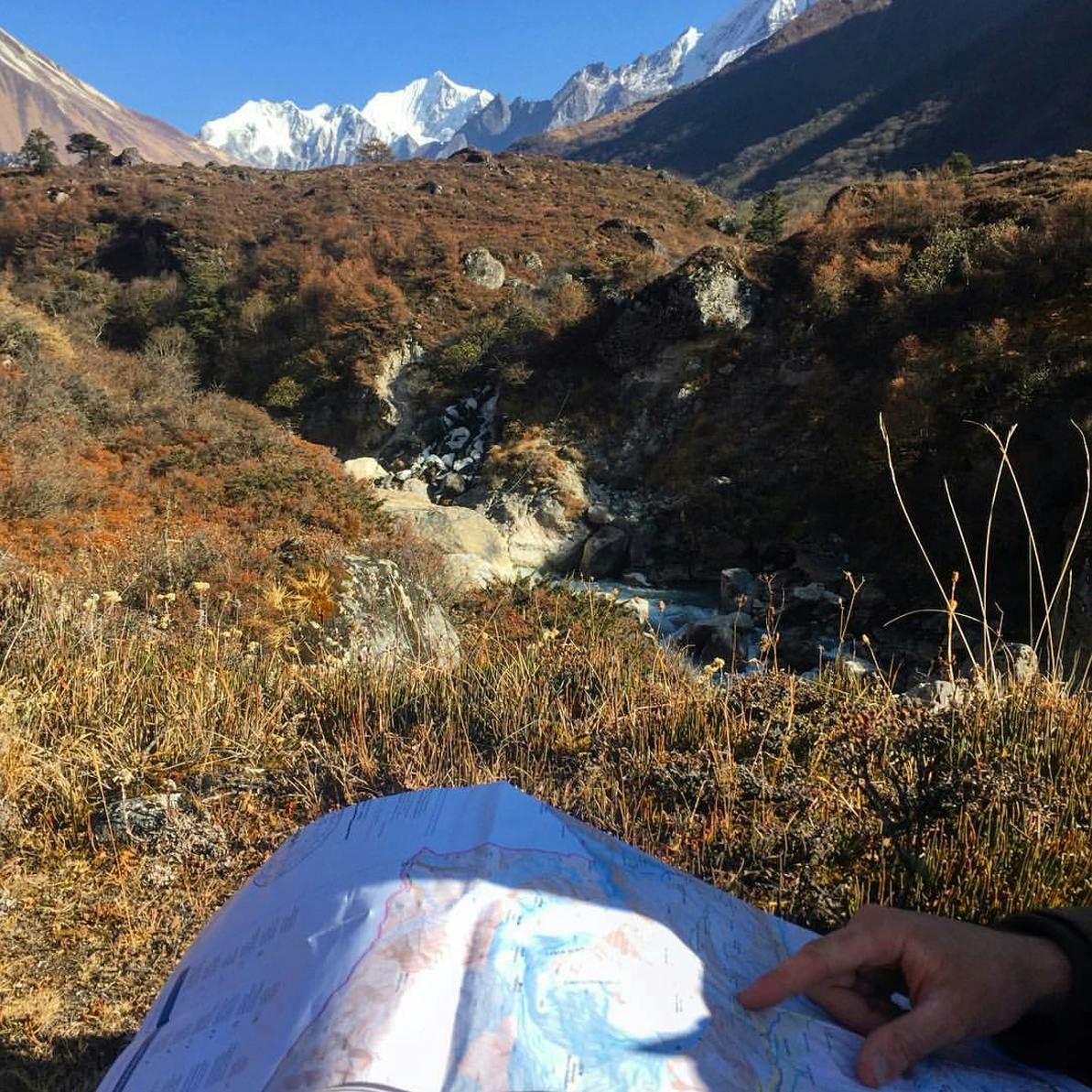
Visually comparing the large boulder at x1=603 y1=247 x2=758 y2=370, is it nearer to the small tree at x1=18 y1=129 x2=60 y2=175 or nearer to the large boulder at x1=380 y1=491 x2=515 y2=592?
the large boulder at x1=380 y1=491 x2=515 y2=592

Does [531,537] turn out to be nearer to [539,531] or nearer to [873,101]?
[539,531]

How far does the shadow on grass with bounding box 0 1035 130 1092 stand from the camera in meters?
1.57

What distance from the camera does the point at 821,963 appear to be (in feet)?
2.84

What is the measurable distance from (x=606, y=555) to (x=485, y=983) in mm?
11713

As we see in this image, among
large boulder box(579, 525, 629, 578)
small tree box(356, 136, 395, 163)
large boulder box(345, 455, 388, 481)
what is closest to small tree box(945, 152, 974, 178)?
large boulder box(579, 525, 629, 578)

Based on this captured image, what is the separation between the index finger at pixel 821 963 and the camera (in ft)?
2.78

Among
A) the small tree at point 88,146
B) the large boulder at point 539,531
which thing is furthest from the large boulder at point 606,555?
the small tree at point 88,146

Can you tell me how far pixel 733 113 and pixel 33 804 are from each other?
90.9 metres

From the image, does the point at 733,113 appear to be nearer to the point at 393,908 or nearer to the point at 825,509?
the point at 825,509

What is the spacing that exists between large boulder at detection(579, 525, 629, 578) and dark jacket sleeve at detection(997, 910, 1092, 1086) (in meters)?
11.1

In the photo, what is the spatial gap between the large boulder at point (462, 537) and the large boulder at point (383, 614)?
273 centimetres

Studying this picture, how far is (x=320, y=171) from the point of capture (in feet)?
114

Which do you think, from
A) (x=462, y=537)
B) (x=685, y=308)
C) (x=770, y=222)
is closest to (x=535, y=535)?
(x=462, y=537)

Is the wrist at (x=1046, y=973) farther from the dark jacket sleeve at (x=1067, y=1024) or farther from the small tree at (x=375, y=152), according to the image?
the small tree at (x=375, y=152)
